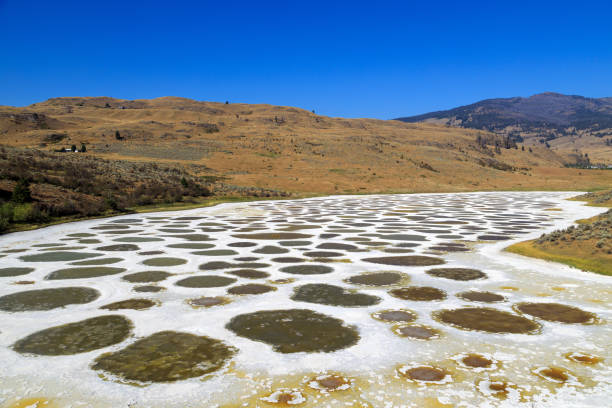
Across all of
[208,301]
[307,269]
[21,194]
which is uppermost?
[21,194]

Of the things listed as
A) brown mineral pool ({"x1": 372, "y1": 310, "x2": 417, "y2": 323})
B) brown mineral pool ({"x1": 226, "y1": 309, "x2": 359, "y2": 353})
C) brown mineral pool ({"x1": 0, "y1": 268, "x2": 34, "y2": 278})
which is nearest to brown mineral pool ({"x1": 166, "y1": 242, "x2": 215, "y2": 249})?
brown mineral pool ({"x1": 0, "y1": 268, "x2": 34, "y2": 278})

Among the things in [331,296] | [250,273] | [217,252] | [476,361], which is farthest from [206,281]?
[476,361]

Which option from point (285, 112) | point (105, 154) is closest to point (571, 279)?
point (105, 154)

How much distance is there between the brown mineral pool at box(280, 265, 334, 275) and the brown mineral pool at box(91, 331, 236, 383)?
481 cm

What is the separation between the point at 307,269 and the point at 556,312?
235 inches

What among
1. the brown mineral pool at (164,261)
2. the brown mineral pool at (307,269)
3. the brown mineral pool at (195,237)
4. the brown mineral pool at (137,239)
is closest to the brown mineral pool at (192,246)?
the brown mineral pool at (195,237)

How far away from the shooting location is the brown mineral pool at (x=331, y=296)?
874cm

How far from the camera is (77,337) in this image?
6.84 m

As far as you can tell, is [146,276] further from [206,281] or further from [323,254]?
[323,254]

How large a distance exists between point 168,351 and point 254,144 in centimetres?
7436

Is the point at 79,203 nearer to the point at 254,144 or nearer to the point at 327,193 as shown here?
the point at 327,193

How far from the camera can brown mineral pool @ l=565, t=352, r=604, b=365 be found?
581cm

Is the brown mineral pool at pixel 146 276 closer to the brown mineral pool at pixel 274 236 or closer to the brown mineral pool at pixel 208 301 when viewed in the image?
the brown mineral pool at pixel 208 301

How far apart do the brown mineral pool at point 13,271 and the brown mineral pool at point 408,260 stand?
9.26 m
